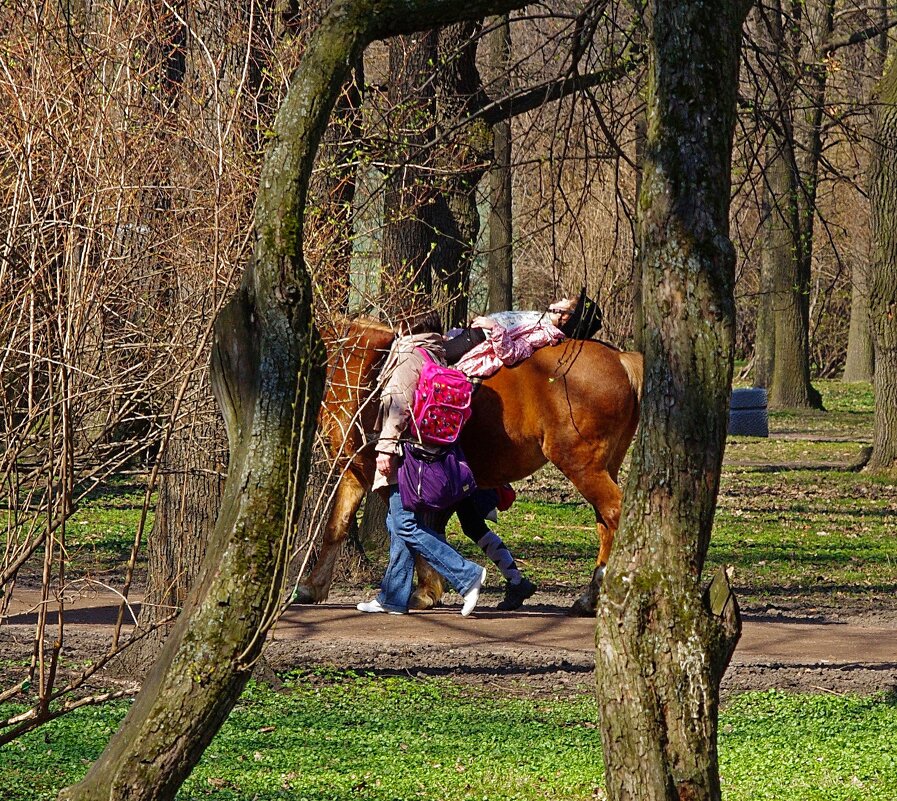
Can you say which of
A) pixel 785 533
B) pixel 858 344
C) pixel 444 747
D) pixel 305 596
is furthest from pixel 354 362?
pixel 858 344

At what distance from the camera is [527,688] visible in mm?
8203

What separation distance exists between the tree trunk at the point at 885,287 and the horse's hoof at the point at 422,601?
10.8m

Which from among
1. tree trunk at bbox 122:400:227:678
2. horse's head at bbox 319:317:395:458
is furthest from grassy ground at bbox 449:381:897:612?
tree trunk at bbox 122:400:227:678

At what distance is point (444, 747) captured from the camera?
692 cm

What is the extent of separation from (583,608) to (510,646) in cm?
115

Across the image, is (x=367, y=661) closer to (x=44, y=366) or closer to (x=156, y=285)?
(x=156, y=285)

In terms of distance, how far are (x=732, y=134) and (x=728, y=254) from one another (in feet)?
1.52

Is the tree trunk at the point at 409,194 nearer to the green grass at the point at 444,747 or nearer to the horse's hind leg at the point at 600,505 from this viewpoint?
the horse's hind leg at the point at 600,505

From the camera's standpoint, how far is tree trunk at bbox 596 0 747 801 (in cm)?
492

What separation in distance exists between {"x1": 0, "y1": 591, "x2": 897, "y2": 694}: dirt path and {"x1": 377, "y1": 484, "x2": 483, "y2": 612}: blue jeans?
1.12 feet

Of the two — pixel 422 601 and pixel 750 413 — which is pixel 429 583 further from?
pixel 750 413

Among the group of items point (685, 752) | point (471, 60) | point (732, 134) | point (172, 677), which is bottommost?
point (685, 752)

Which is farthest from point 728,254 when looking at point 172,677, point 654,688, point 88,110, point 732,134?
point 88,110

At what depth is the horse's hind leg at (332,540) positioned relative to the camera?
1005cm
